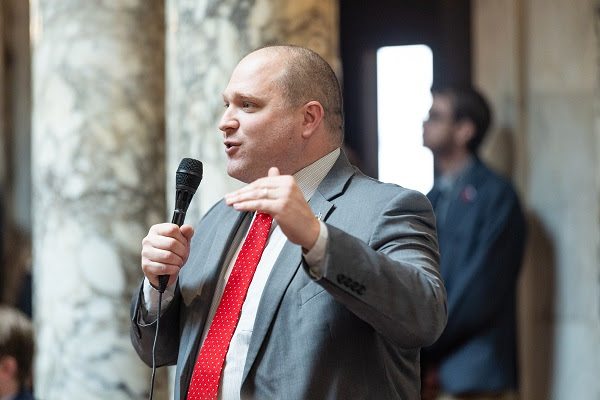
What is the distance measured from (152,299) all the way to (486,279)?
110 inches

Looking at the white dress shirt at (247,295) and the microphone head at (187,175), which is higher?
the microphone head at (187,175)

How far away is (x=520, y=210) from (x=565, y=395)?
1.00m

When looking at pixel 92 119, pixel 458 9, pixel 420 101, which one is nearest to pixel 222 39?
pixel 92 119

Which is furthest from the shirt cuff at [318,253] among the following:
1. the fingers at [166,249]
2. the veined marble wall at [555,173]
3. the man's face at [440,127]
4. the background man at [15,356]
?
the man's face at [440,127]

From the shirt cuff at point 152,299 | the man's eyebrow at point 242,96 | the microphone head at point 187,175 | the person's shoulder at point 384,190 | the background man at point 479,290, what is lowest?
the background man at point 479,290

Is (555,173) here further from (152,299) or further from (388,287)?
(388,287)

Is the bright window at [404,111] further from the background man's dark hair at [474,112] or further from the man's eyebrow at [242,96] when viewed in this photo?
the man's eyebrow at [242,96]

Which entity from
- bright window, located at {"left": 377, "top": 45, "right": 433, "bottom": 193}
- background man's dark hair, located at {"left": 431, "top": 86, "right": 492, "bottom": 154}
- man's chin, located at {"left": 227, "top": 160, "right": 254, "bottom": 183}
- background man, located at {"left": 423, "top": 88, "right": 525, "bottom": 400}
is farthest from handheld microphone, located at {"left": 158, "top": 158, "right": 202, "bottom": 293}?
bright window, located at {"left": 377, "top": 45, "right": 433, "bottom": 193}

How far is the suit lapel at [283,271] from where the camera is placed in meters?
2.67

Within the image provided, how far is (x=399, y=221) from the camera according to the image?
268 cm

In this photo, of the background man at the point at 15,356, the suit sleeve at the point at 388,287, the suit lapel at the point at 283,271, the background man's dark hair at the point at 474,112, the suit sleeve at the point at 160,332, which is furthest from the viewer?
the background man's dark hair at the point at 474,112

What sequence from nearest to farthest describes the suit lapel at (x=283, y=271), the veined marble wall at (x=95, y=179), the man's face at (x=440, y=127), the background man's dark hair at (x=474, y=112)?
1. the suit lapel at (x=283, y=271)
2. the veined marble wall at (x=95, y=179)
3. the background man's dark hair at (x=474, y=112)
4. the man's face at (x=440, y=127)

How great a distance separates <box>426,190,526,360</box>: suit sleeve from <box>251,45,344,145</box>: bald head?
2.55 metres

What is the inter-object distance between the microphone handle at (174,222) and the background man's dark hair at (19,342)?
1.59m
